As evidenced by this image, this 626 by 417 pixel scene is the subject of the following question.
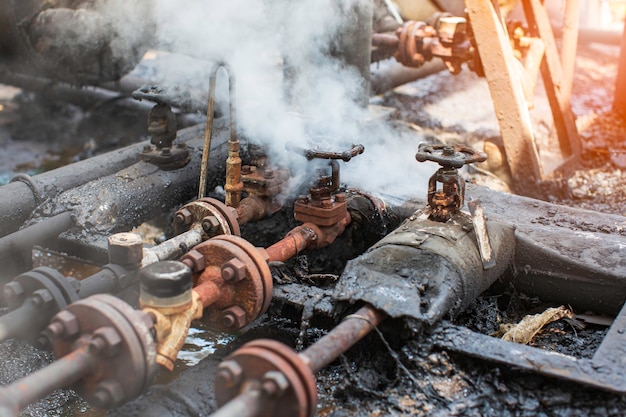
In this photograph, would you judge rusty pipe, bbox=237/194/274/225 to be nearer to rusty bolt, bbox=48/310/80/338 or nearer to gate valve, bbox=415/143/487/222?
gate valve, bbox=415/143/487/222

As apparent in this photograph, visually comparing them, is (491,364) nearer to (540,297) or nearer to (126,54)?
(540,297)

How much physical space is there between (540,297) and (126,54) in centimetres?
404

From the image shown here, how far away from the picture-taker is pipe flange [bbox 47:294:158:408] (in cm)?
218

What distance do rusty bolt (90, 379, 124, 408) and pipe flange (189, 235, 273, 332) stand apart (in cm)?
62

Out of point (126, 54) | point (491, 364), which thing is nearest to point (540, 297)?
→ point (491, 364)

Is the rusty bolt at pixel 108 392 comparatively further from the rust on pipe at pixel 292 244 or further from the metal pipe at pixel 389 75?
the metal pipe at pixel 389 75

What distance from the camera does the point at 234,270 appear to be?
8.75 feet

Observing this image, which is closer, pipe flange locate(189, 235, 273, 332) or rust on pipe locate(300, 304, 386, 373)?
rust on pipe locate(300, 304, 386, 373)

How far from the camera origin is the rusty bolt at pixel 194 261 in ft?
9.02

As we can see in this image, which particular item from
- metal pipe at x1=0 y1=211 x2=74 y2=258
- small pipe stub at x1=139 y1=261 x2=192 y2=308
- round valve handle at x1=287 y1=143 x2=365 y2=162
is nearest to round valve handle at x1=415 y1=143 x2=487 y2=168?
round valve handle at x1=287 y1=143 x2=365 y2=162

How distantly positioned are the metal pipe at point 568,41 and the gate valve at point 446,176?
3.07 metres

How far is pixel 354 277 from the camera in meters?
2.87

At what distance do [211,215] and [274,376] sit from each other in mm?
1413

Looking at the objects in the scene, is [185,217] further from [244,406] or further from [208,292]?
[244,406]
